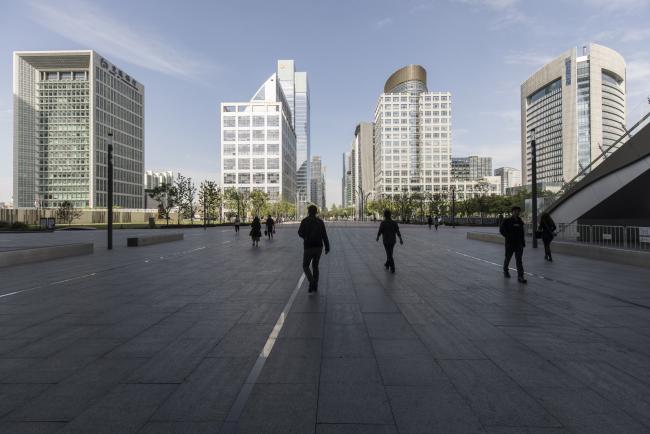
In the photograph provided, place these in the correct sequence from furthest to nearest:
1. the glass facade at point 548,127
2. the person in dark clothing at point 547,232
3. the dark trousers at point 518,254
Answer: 1. the glass facade at point 548,127
2. the person in dark clothing at point 547,232
3. the dark trousers at point 518,254

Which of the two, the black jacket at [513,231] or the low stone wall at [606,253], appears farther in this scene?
the low stone wall at [606,253]

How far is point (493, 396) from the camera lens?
3.48 metres

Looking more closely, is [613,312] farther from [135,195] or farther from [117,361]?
[135,195]

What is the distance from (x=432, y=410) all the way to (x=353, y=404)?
0.66 meters

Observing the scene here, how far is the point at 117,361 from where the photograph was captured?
439 centimetres

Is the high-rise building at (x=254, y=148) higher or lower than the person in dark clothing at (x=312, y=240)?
higher

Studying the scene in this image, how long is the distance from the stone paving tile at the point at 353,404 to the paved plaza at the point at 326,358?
2cm

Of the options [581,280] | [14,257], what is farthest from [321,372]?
[14,257]

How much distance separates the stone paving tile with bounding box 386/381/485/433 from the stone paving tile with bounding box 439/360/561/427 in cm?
11

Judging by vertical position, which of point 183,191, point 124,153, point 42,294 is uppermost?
point 124,153

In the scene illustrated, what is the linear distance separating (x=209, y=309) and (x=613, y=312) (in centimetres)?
698

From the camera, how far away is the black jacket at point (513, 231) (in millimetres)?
9898

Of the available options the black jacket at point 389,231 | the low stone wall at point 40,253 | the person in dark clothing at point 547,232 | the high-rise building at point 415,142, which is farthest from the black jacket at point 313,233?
the high-rise building at point 415,142

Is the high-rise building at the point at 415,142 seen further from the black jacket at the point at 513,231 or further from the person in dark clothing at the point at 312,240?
the person in dark clothing at the point at 312,240
